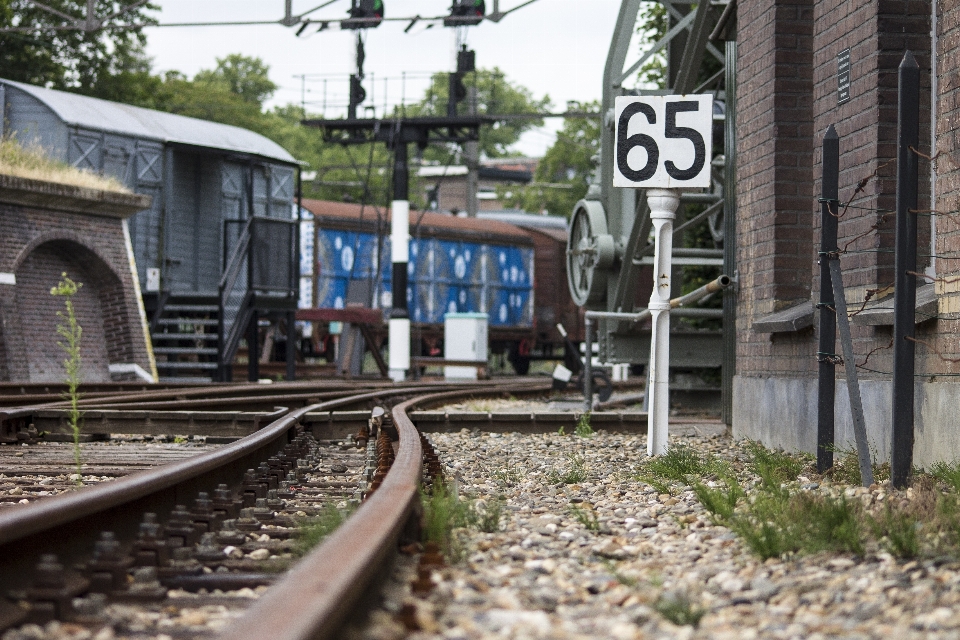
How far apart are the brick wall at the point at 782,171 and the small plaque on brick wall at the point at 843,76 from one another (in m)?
0.78

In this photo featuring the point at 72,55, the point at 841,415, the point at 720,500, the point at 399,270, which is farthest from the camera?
the point at 72,55

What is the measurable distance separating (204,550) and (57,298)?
14.8 meters

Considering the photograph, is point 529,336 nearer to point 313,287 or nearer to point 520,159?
point 313,287

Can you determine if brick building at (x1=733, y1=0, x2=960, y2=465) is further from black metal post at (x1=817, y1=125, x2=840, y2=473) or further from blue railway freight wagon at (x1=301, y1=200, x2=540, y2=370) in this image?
blue railway freight wagon at (x1=301, y1=200, x2=540, y2=370)

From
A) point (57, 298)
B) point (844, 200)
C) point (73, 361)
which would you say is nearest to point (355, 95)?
point (57, 298)

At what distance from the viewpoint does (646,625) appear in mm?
3051

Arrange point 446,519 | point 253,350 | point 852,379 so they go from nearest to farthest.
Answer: point 446,519 < point 852,379 < point 253,350

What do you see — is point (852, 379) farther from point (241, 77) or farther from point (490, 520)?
point (241, 77)

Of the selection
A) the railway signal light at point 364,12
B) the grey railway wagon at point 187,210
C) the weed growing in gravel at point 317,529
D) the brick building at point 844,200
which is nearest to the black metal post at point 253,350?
the grey railway wagon at point 187,210

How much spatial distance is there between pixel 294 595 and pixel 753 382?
7074 millimetres

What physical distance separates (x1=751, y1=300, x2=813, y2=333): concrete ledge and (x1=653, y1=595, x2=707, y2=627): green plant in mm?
4915

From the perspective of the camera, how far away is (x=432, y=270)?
30.4m

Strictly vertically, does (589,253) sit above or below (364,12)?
below

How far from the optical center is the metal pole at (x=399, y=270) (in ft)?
77.2
